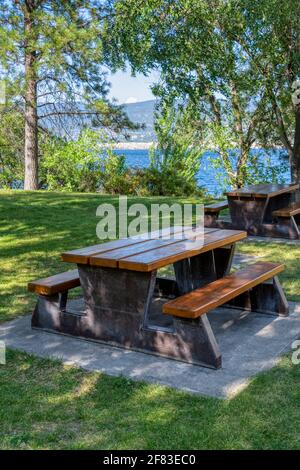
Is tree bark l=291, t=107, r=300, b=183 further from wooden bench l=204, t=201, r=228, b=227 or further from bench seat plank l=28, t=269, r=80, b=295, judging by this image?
bench seat plank l=28, t=269, r=80, b=295

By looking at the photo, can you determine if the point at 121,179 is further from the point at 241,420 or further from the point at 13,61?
the point at 241,420

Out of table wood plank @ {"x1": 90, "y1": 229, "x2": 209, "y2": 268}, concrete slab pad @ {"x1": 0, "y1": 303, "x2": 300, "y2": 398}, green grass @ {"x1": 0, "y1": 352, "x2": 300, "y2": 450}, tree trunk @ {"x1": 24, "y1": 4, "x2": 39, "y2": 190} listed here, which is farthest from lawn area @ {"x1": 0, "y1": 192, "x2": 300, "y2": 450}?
tree trunk @ {"x1": 24, "y1": 4, "x2": 39, "y2": 190}

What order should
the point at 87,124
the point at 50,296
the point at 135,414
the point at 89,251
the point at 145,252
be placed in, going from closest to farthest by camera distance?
the point at 135,414 < the point at 145,252 < the point at 89,251 < the point at 50,296 < the point at 87,124

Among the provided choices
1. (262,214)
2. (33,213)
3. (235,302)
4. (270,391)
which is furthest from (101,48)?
Answer: (270,391)

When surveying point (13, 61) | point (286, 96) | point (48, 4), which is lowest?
point (286, 96)

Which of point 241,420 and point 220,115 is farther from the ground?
point 220,115

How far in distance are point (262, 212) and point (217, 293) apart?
456cm

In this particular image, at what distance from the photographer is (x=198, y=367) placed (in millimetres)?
3773

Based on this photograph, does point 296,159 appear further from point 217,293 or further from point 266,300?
point 217,293

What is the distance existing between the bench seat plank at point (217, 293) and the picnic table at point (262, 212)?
335cm

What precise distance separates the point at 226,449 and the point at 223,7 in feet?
35.9

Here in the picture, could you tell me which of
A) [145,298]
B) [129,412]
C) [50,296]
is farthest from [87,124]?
[129,412]

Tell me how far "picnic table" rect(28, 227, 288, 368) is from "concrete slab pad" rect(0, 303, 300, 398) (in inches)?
3.8

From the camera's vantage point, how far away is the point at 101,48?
14.5m
